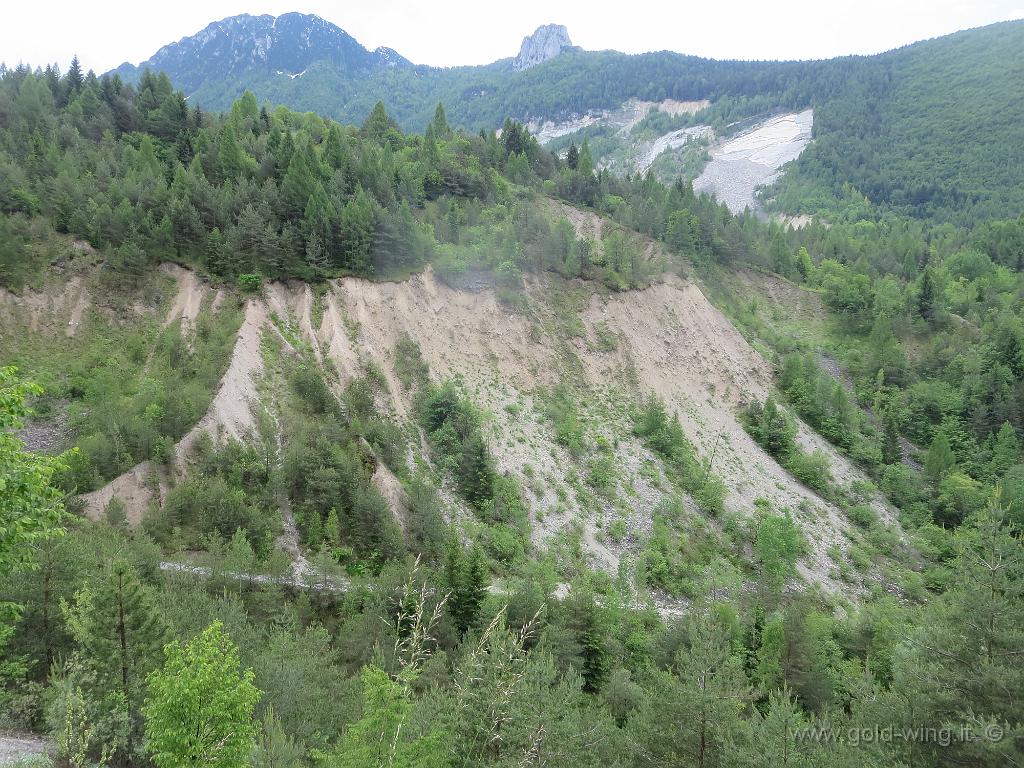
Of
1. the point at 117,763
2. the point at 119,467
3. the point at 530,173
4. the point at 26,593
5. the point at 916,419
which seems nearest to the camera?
the point at 117,763

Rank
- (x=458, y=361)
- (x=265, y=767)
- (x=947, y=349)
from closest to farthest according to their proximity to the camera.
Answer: (x=265, y=767)
(x=458, y=361)
(x=947, y=349)

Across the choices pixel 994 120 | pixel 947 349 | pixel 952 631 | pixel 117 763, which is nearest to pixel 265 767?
pixel 117 763

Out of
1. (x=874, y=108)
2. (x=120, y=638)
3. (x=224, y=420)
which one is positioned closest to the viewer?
(x=120, y=638)

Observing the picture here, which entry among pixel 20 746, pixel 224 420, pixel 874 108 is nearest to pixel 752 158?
pixel 874 108

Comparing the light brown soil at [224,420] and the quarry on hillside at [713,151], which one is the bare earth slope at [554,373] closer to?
the light brown soil at [224,420]

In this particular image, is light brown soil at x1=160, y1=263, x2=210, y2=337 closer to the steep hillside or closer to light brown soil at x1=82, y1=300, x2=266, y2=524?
the steep hillside

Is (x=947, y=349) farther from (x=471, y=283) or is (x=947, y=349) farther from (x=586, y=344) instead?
(x=471, y=283)

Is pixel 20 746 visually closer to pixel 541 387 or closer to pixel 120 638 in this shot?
pixel 120 638

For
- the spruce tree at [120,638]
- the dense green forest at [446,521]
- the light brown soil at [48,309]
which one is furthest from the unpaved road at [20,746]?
the light brown soil at [48,309]
